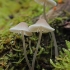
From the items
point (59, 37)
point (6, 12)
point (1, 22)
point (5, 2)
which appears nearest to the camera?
point (59, 37)

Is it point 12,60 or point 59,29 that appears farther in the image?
point 59,29

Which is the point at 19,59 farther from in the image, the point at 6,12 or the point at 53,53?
the point at 6,12

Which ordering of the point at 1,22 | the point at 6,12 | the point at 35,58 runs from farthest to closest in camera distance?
the point at 6,12
the point at 1,22
the point at 35,58

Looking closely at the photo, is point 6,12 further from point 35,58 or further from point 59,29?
point 35,58

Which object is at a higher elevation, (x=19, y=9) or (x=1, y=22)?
(x=19, y=9)

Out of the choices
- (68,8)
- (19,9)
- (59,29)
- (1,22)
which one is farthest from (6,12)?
(59,29)

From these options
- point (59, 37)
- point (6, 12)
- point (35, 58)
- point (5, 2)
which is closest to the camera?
point (35, 58)

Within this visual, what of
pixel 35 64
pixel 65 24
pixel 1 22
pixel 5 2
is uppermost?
pixel 5 2

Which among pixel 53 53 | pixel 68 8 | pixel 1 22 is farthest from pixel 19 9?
pixel 53 53

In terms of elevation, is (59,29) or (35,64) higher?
(59,29)
